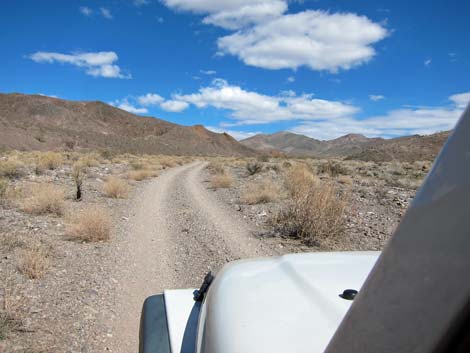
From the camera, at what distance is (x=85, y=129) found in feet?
317

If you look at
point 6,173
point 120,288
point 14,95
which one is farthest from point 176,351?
point 14,95

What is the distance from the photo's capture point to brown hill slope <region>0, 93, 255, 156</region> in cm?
6346

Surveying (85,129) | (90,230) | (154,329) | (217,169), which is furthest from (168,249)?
(85,129)

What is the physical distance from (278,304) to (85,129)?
10256 cm

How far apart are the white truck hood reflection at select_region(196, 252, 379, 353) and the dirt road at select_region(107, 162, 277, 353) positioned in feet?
7.78

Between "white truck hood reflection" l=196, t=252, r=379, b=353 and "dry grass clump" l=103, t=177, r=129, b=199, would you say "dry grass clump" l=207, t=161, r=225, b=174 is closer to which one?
"dry grass clump" l=103, t=177, r=129, b=199

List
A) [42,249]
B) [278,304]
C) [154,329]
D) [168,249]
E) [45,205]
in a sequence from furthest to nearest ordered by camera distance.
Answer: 1. [45,205]
2. [168,249]
3. [42,249]
4. [154,329]
5. [278,304]

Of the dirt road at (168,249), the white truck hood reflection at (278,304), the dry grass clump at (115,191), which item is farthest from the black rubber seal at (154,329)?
the dry grass clump at (115,191)

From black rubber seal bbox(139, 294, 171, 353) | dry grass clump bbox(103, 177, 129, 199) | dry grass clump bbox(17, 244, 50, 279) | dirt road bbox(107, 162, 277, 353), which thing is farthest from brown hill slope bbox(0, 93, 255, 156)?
black rubber seal bbox(139, 294, 171, 353)

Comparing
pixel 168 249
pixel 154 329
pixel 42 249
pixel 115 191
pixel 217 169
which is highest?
pixel 154 329

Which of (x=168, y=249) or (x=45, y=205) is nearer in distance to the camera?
(x=168, y=249)

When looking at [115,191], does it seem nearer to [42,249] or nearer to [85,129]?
[42,249]

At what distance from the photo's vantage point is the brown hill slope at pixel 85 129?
63463mm

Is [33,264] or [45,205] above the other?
[45,205]
